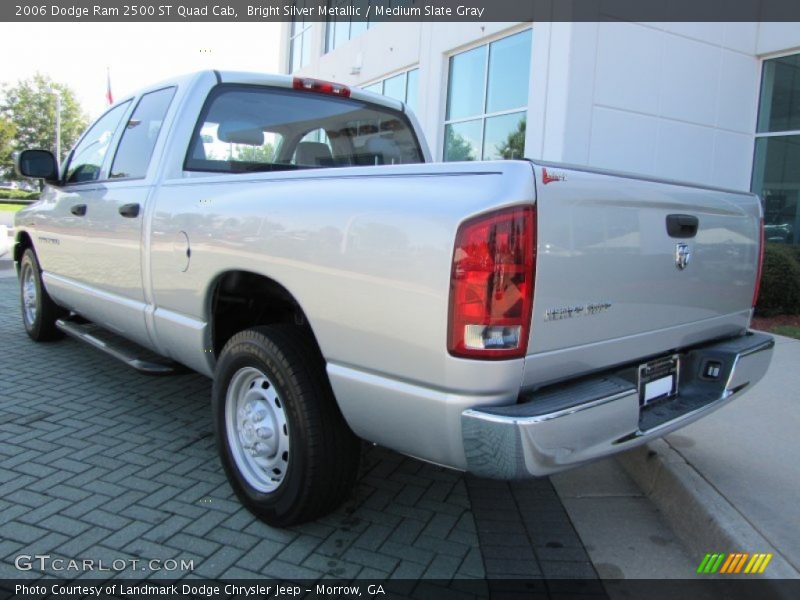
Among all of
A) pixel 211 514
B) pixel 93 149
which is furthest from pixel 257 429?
pixel 93 149

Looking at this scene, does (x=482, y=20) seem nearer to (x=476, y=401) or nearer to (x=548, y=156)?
(x=548, y=156)

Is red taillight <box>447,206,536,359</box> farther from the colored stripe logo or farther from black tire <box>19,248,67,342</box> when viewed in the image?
black tire <box>19,248,67,342</box>

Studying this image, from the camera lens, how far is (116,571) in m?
2.49

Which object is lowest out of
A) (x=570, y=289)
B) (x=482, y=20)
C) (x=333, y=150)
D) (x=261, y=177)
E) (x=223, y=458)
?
(x=223, y=458)

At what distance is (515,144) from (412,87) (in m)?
4.38

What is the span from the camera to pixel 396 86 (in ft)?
50.9

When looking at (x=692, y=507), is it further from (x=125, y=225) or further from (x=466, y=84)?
(x=466, y=84)

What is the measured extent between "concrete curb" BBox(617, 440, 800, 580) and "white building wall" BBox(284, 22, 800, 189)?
267 inches

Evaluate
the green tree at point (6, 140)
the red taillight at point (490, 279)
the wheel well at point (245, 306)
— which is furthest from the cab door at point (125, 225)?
the green tree at point (6, 140)

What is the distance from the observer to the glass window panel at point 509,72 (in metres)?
10.9

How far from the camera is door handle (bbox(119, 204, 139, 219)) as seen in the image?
11.9ft

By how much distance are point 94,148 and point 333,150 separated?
1.94 m

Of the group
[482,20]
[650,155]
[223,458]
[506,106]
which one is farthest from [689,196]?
[482,20]

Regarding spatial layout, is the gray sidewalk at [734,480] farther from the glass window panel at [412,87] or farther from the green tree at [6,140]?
the green tree at [6,140]
